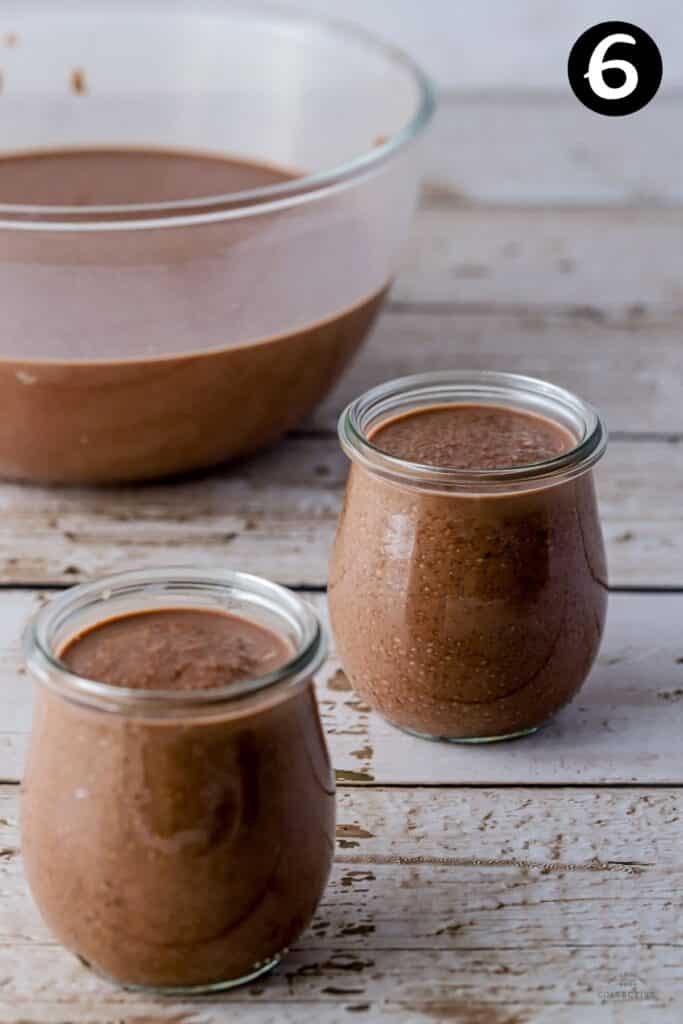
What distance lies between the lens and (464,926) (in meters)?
0.87

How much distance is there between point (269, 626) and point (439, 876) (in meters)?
0.20

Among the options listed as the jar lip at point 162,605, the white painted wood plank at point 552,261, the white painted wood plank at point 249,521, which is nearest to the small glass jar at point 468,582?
the jar lip at point 162,605

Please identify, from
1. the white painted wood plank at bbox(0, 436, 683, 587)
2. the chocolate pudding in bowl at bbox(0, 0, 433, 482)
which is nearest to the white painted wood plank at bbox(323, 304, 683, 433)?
the white painted wood plank at bbox(0, 436, 683, 587)

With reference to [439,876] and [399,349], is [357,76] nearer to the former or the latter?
[399,349]

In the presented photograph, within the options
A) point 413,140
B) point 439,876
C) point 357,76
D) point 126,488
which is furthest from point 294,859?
point 357,76

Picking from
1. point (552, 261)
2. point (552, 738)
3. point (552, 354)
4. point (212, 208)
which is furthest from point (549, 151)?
point (552, 738)

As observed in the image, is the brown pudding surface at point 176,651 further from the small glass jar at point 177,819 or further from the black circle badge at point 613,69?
the black circle badge at point 613,69

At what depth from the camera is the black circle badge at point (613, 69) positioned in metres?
0.98

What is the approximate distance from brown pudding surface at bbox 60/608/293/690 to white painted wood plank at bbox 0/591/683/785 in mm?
217

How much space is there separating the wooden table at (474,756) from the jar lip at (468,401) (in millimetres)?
207

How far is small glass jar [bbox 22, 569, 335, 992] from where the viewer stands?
752mm

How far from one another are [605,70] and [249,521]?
1.78ft

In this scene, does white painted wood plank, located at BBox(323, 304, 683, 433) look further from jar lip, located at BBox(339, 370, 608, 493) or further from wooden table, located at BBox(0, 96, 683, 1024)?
jar lip, located at BBox(339, 370, 608, 493)

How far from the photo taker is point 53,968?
0.84 m
